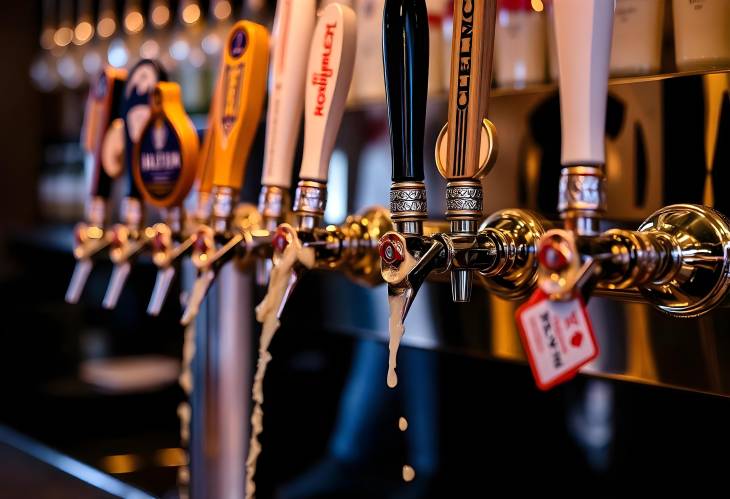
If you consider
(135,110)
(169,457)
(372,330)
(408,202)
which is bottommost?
(169,457)

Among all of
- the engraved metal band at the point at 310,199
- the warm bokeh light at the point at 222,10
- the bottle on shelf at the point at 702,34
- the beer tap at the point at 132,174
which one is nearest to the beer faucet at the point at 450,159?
the engraved metal band at the point at 310,199

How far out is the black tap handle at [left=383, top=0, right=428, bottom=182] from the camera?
1.55ft

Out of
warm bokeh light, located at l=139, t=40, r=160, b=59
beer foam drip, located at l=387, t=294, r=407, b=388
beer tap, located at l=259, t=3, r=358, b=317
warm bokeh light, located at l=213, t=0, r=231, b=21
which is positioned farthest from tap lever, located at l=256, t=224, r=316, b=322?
warm bokeh light, located at l=139, t=40, r=160, b=59

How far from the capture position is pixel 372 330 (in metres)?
0.86

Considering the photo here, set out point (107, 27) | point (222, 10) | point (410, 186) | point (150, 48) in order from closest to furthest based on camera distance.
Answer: point (410, 186) → point (222, 10) → point (150, 48) → point (107, 27)

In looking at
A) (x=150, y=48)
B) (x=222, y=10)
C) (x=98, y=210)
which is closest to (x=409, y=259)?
(x=98, y=210)

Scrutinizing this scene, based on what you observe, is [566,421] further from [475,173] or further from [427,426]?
[475,173]

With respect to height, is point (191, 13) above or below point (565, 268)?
above

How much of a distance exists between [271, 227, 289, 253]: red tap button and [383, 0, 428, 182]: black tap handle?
0.10m

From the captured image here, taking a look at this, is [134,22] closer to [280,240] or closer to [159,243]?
[159,243]

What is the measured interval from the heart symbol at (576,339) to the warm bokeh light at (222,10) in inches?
50.6

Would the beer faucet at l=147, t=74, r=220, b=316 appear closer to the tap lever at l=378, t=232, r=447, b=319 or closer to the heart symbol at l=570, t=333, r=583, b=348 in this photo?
the tap lever at l=378, t=232, r=447, b=319

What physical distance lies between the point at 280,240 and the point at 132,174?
0.29 m

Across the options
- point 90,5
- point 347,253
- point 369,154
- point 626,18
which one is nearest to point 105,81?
point 369,154
